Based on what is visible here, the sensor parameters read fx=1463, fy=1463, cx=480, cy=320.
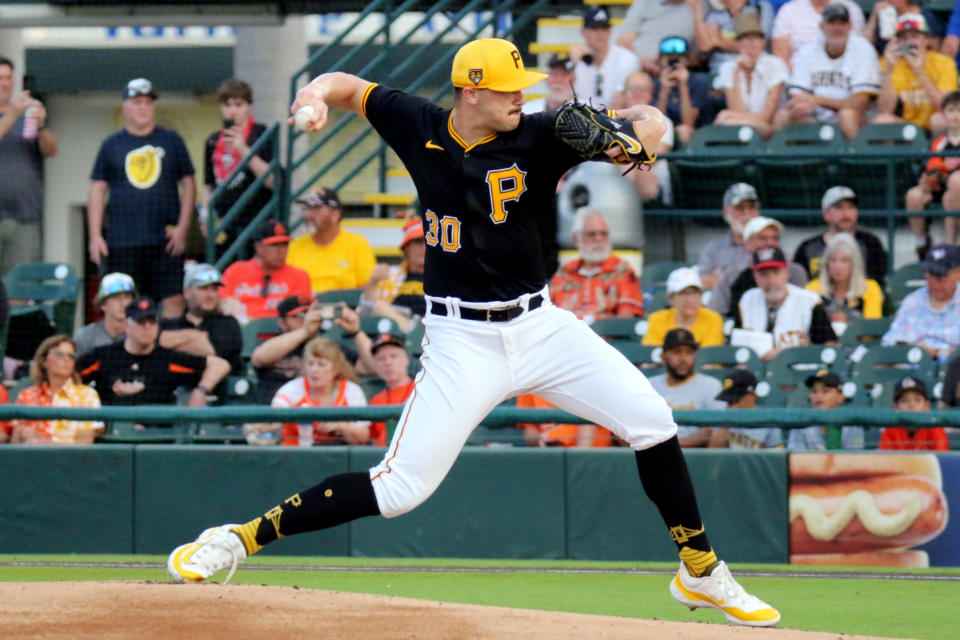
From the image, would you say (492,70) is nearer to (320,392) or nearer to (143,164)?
(320,392)

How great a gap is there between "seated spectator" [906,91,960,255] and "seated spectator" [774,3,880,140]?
0.61 meters

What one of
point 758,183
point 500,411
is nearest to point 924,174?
point 758,183

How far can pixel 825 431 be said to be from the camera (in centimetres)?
764

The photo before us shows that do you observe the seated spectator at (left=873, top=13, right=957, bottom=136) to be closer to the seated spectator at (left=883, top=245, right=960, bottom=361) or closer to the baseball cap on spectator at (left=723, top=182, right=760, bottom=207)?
the baseball cap on spectator at (left=723, top=182, right=760, bottom=207)

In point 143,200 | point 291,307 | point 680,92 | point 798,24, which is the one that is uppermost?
point 798,24

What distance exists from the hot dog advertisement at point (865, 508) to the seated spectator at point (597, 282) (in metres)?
2.16

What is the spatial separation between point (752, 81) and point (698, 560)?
6585mm

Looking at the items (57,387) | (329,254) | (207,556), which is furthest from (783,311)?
(207,556)

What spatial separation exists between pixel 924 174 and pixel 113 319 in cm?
554

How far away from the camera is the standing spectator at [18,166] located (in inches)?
427

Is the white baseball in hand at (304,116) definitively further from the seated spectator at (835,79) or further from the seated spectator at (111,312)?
the seated spectator at (835,79)

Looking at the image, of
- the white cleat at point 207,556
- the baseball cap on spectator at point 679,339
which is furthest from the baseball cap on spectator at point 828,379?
the white cleat at point 207,556

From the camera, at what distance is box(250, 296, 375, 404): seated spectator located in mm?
8594

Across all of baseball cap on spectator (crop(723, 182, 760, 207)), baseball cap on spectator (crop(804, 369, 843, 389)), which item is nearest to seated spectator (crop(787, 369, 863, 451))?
baseball cap on spectator (crop(804, 369, 843, 389))
